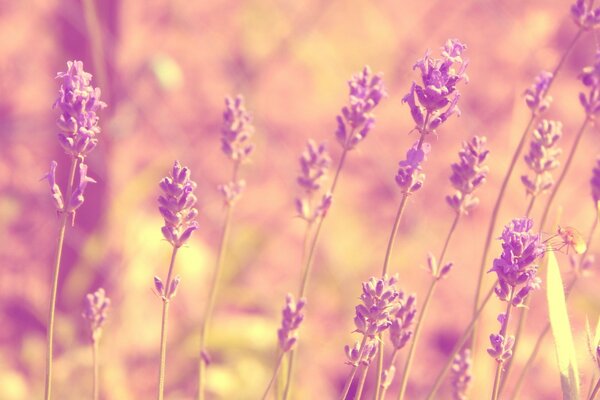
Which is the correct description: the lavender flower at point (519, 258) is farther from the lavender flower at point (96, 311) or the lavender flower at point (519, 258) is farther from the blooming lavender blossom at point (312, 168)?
the lavender flower at point (96, 311)

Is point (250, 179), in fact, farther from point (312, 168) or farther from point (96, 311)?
point (96, 311)

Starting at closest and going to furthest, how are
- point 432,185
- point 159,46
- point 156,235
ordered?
point 156,235, point 159,46, point 432,185

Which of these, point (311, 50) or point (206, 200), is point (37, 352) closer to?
point (206, 200)

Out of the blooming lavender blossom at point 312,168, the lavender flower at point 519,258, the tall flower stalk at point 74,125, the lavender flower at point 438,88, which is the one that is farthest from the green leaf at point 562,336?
the tall flower stalk at point 74,125

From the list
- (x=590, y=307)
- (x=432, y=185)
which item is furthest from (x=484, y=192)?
(x=590, y=307)

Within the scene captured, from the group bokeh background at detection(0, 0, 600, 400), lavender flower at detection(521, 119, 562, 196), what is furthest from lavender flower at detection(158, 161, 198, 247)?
bokeh background at detection(0, 0, 600, 400)

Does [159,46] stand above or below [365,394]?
above

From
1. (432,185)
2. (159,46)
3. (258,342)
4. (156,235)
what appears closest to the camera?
(258,342)
